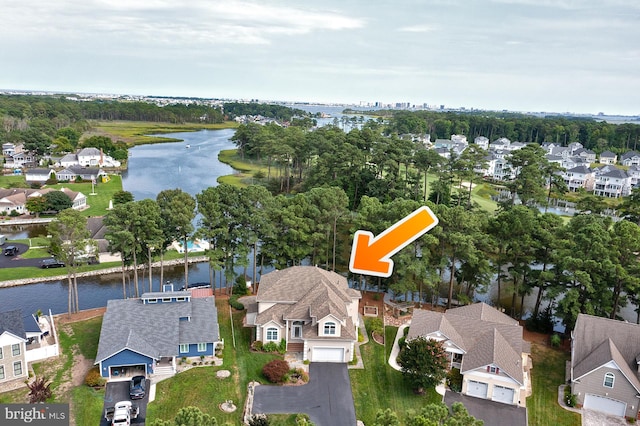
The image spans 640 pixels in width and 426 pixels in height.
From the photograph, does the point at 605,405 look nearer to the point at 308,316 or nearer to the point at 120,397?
the point at 308,316

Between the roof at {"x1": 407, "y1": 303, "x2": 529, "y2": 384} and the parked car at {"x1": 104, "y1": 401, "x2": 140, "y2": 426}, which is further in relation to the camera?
the roof at {"x1": 407, "y1": 303, "x2": 529, "y2": 384}

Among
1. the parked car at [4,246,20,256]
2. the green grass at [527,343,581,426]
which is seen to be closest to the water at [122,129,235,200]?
the parked car at [4,246,20,256]

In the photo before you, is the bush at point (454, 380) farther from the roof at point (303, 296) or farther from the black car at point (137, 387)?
the black car at point (137, 387)

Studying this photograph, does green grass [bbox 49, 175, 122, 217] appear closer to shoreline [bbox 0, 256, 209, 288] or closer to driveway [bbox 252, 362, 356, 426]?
shoreline [bbox 0, 256, 209, 288]

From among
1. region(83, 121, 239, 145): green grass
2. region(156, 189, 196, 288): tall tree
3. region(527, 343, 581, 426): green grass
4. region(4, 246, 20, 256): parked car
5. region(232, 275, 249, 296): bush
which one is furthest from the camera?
region(83, 121, 239, 145): green grass

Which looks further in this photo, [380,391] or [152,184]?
[152,184]

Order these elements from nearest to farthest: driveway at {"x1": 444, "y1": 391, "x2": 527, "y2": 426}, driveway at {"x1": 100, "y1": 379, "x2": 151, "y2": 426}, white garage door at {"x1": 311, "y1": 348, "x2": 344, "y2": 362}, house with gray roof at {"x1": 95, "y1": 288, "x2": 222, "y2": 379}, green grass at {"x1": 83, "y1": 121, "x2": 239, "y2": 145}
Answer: driveway at {"x1": 100, "y1": 379, "x2": 151, "y2": 426}
driveway at {"x1": 444, "y1": 391, "x2": 527, "y2": 426}
house with gray roof at {"x1": 95, "y1": 288, "x2": 222, "y2": 379}
white garage door at {"x1": 311, "y1": 348, "x2": 344, "y2": 362}
green grass at {"x1": 83, "y1": 121, "x2": 239, "y2": 145}

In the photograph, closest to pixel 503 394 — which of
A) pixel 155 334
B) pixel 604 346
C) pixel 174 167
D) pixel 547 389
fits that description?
pixel 547 389

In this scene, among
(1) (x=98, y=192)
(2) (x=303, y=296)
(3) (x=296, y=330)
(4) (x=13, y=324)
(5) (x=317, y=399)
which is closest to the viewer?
(5) (x=317, y=399)
